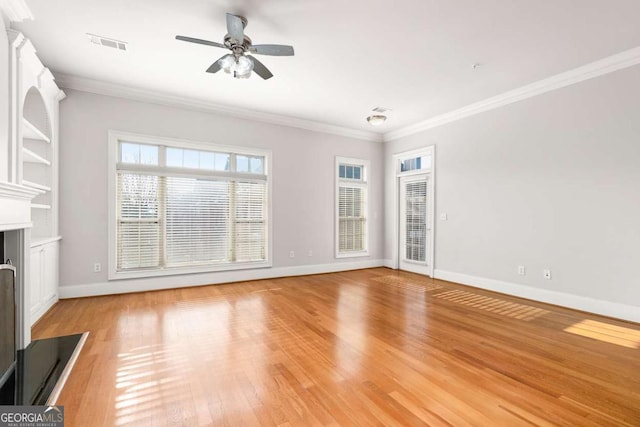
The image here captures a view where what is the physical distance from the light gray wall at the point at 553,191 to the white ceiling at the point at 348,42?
541 millimetres

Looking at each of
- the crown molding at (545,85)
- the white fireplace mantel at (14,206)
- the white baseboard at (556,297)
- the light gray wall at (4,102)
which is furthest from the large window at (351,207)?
the light gray wall at (4,102)

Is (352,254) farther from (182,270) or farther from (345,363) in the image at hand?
(345,363)

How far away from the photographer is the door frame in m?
5.82

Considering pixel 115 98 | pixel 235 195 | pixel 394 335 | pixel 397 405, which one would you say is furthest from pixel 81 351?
pixel 115 98

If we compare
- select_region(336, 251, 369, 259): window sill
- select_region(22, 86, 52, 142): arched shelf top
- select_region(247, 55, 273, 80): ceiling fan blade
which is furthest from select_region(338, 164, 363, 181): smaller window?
select_region(22, 86, 52, 142): arched shelf top

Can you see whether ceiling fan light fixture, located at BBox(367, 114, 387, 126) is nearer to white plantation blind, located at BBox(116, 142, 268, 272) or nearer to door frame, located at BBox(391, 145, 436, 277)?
door frame, located at BBox(391, 145, 436, 277)

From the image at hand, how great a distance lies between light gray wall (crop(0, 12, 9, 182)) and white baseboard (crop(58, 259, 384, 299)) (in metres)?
2.12

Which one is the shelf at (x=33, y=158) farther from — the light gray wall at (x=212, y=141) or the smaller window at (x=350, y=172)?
the smaller window at (x=350, y=172)

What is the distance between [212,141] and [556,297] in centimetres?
575

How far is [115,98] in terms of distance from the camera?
14.8 feet

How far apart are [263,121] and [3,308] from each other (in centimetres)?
441

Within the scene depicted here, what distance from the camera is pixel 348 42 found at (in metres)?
3.28

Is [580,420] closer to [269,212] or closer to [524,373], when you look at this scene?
[524,373]

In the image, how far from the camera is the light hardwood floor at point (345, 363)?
182 centimetres
